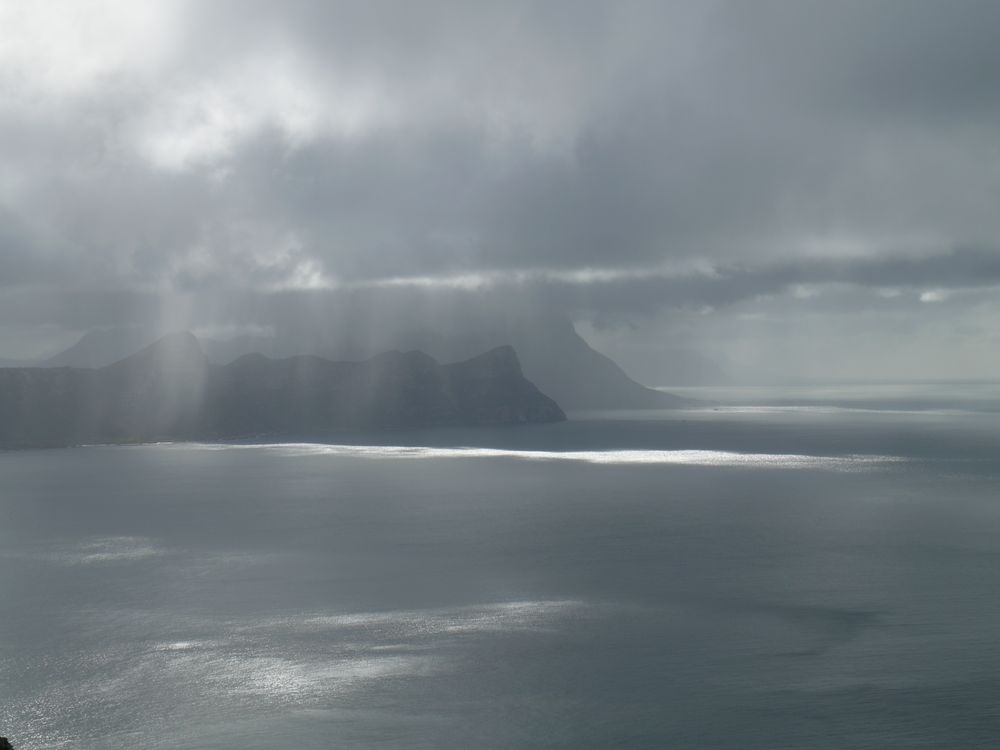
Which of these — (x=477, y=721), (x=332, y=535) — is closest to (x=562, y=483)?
(x=332, y=535)

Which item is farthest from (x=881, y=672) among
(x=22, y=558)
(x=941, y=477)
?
(x=941, y=477)

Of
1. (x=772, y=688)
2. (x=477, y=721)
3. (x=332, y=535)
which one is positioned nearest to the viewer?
(x=477, y=721)

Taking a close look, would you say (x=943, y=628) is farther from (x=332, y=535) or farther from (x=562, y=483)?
(x=562, y=483)

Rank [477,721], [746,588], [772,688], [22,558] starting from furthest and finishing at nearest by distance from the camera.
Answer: [22,558], [746,588], [772,688], [477,721]

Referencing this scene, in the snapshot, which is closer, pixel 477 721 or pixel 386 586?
pixel 477 721

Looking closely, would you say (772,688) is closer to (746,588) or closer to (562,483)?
(746,588)

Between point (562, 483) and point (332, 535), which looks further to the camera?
point (562, 483)
